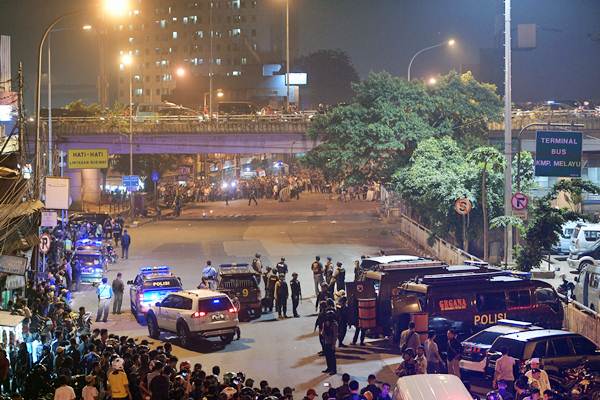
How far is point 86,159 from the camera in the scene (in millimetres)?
46938

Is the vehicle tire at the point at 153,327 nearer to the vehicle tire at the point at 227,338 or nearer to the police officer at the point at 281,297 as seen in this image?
the vehicle tire at the point at 227,338

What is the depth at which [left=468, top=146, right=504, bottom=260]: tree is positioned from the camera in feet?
115

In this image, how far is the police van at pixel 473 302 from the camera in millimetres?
19422

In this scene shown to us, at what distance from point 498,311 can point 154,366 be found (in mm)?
9081

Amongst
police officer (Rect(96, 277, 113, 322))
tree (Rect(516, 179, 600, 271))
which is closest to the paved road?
police officer (Rect(96, 277, 113, 322))

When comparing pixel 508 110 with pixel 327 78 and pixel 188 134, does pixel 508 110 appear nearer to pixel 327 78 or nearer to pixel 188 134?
pixel 188 134

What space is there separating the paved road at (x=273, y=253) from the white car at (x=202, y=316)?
438mm

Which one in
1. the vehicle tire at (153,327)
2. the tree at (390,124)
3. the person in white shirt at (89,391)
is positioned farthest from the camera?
the tree at (390,124)

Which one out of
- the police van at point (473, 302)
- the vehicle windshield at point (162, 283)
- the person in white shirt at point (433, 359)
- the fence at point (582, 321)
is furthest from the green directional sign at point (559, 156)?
the person in white shirt at point (433, 359)

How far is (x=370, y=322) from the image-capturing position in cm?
2114

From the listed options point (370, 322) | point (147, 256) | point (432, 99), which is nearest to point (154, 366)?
point (370, 322)

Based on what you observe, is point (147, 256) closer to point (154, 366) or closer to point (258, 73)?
point (154, 366)

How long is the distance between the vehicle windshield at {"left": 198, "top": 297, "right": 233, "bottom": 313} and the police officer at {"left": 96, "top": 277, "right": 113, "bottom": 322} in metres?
5.07

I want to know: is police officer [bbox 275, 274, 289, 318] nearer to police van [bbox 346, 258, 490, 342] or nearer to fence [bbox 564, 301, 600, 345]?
police van [bbox 346, 258, 490, 342]
